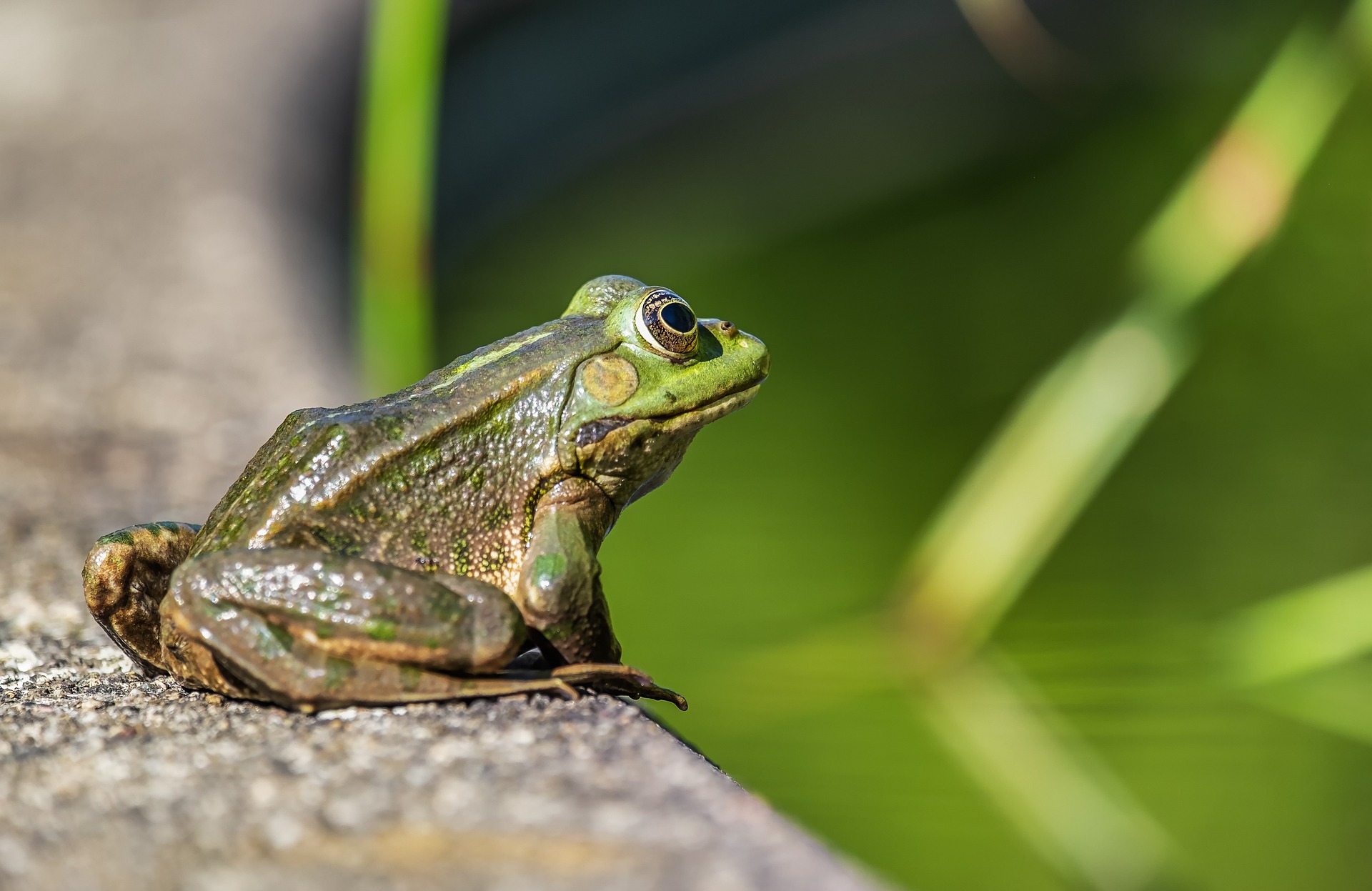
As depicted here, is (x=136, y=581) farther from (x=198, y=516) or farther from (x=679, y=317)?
(x=198, y=516)

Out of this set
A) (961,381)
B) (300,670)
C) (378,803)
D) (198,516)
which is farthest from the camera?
(961,381)

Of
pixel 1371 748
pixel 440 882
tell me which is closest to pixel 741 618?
pixel 1371 748

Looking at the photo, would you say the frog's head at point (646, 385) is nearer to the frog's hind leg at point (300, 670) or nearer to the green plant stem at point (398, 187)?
the frog's hind leg at point (300, 670)

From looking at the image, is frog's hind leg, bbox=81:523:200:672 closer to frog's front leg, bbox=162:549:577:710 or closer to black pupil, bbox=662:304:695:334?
frog's front leg, bbox=162:549:577:710

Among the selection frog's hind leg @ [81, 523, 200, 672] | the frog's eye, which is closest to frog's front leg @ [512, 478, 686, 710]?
the frog's eye

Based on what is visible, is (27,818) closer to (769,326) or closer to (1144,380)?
(1144,380)

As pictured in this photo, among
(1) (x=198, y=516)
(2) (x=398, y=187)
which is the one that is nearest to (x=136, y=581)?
(1) (x=198, y=516)

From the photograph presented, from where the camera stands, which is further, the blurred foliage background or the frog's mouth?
the blurred foliage background
